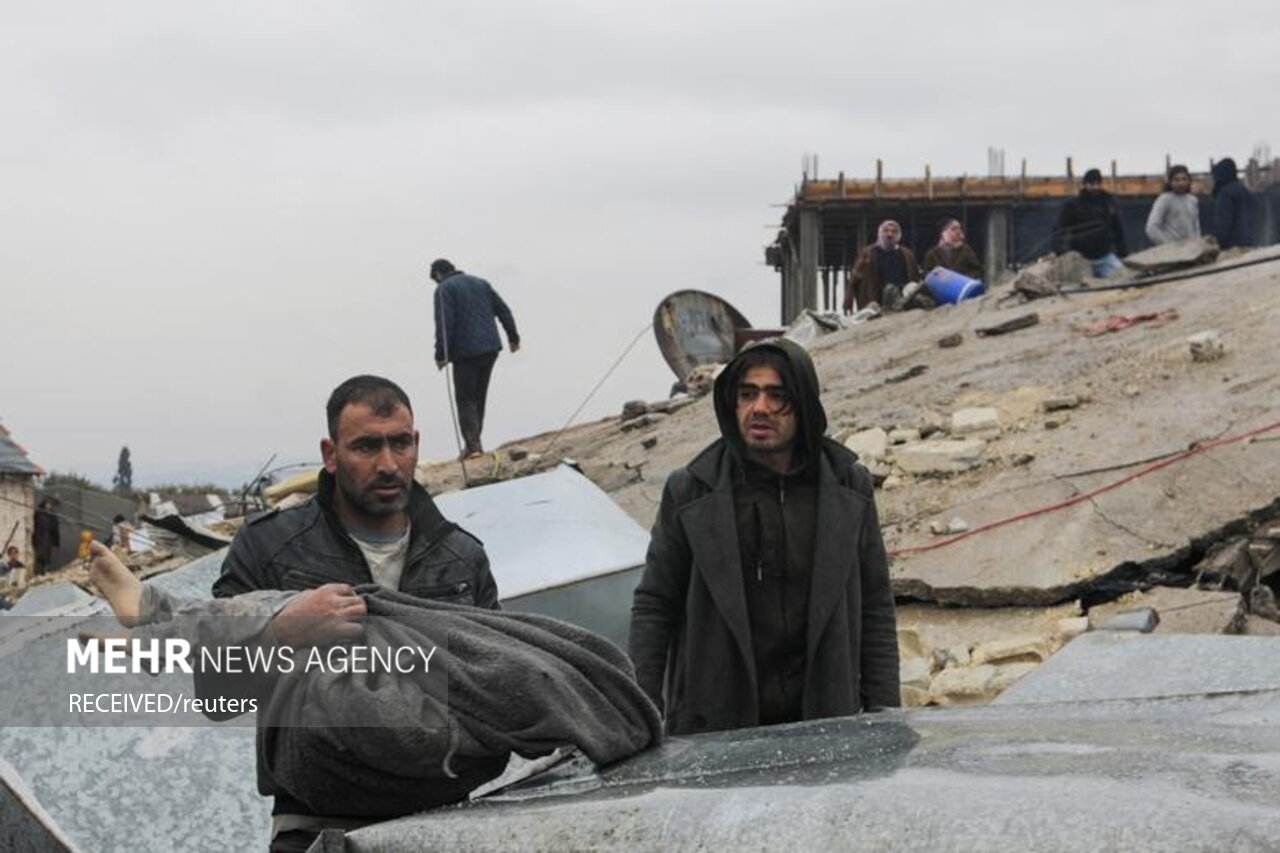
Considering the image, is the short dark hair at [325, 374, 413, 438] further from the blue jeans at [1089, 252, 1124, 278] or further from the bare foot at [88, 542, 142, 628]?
the blue jeans at [1089, 252, 1124, 278]

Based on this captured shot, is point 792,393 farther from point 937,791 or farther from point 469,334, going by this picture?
point 469,334

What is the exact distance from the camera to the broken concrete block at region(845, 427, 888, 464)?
31.6 ft

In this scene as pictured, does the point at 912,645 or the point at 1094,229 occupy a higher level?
the point at 1094,229

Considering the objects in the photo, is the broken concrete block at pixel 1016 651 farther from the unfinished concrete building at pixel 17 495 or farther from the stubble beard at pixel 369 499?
the unfinished concrete building at pixel 17 495

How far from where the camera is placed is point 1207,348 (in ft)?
33.0

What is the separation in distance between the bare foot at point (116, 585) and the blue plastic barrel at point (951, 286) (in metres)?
12.7

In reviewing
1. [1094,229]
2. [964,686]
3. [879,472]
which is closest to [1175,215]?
[1094,229]

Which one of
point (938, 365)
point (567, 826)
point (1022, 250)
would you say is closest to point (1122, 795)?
point (567, 826)

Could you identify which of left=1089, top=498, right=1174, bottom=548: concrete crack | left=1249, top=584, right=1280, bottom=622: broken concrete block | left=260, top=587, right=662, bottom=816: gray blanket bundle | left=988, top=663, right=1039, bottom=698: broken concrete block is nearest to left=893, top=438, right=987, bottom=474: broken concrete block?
left=1089, top=498, right=1174, bottom=548: concrete crack

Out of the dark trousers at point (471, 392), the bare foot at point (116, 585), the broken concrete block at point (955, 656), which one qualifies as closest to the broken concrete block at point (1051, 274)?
the dark trousers at point (471, 392)

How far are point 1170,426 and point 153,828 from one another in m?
6.32

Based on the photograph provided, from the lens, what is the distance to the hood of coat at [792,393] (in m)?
3.75

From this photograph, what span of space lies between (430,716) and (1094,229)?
499 inches

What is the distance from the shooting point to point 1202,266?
42.7 feet
